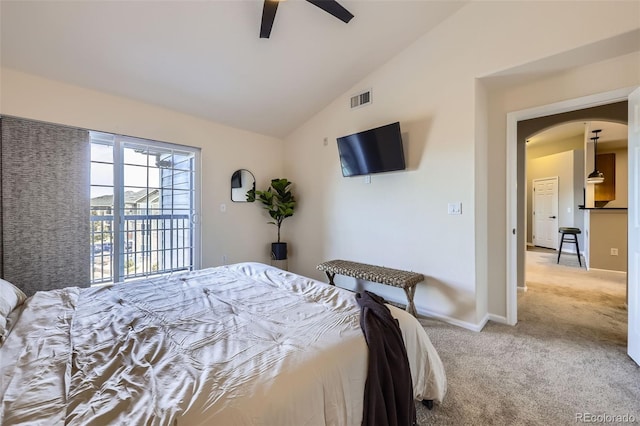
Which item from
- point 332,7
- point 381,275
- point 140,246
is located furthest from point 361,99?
point 140,246

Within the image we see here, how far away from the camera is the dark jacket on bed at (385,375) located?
112cm

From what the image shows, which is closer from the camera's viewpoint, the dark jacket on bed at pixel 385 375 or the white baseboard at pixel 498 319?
the dark jacket on bed at pixel 385 375

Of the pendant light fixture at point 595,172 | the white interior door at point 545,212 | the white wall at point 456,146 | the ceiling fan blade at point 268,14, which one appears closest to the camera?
the ceiling fan blade at point 268,14

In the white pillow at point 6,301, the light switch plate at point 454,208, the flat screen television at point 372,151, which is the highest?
the flat screen television at point 372,151

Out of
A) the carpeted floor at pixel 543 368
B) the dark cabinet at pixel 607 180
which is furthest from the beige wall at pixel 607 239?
the carpeted floor at pixel 543 368

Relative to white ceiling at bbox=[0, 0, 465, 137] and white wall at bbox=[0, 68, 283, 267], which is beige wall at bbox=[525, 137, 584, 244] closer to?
white ceiling at bbox=[0, 0, 465, 137]

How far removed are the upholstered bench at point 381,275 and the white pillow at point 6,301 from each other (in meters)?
2.61

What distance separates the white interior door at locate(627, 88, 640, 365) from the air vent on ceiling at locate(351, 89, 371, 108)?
2347mm

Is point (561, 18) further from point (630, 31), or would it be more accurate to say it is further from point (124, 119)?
point (124, 119)

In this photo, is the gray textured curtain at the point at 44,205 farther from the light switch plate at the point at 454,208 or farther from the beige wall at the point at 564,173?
the beige wall at the point at 564,173

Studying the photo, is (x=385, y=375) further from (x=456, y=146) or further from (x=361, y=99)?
(x=361, y=99)

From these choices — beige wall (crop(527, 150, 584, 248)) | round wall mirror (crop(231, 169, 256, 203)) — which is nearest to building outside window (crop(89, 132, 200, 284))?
round wall mirror (crop(231, 169, 256, 203))

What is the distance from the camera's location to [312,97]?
3.75 m

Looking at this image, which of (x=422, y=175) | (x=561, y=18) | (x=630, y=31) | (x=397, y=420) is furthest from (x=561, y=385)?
(x=561, y=18)
